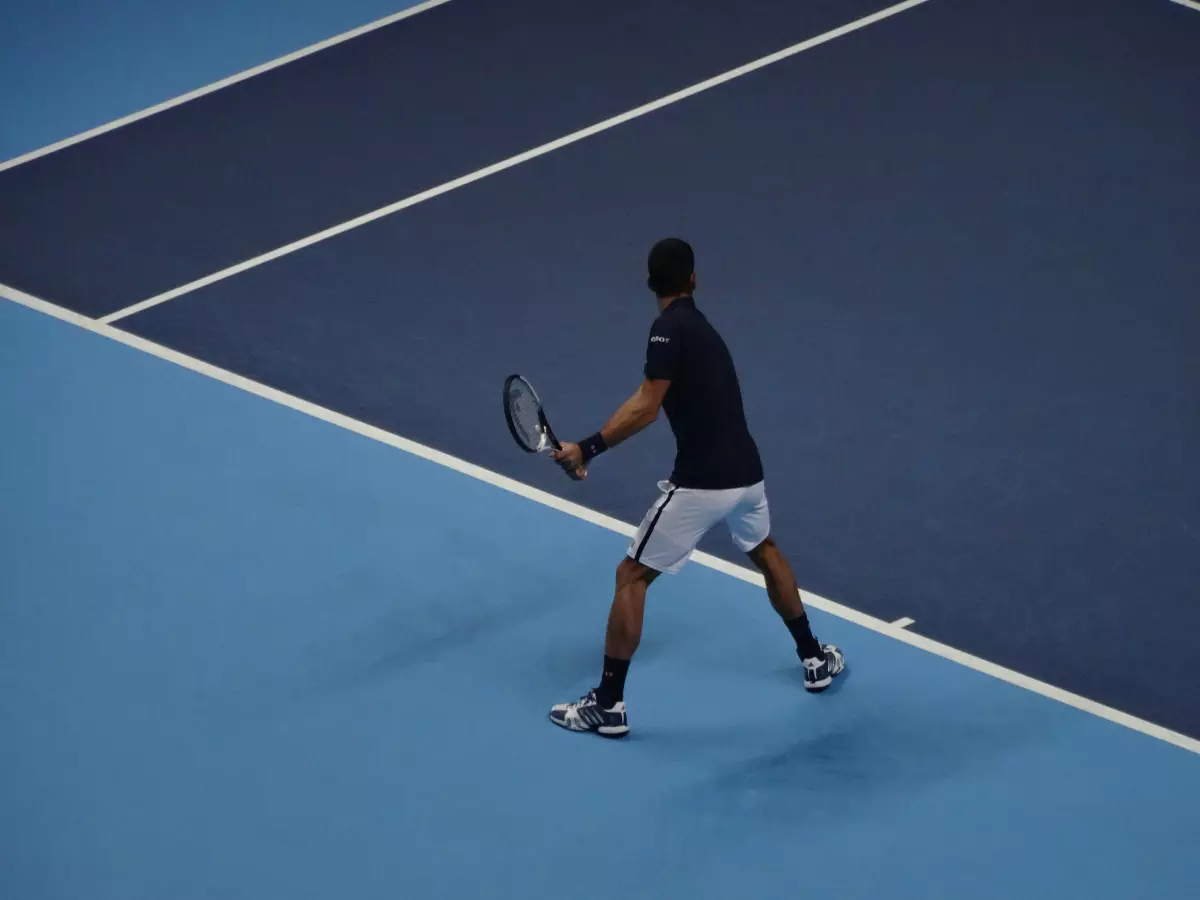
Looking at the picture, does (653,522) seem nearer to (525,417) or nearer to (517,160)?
(525,417)

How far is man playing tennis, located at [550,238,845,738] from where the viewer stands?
8258 mm

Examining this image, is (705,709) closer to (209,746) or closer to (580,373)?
(209,746)

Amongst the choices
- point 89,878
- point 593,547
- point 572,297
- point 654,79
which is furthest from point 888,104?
point 89,878

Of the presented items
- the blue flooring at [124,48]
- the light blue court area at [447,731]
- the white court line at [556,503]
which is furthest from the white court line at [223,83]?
the light blue court area at [447,731]

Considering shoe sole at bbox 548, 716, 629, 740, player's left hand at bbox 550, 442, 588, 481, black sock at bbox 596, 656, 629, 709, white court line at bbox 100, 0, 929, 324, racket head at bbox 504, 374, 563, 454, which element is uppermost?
white court line at bbox 100, 0, 929, 324

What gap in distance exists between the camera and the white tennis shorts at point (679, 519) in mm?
8461

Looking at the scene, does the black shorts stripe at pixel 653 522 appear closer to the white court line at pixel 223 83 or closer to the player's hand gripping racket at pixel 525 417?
the player's hand gripping racket at pixel 525 417

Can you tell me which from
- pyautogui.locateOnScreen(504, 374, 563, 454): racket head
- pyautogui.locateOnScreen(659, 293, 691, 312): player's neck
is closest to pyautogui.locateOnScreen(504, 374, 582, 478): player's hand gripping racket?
pyautogui.locateOnScreen(504, 374, 563, 454): racket head

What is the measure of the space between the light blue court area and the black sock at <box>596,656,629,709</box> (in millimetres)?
191

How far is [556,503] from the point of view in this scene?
10461 mm

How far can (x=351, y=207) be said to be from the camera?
43.9ft

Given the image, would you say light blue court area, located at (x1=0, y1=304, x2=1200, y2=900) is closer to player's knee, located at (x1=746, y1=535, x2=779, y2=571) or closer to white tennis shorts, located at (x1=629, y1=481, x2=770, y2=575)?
player's knee, located at (x1=746, y1=535, x2=779, y2=571)

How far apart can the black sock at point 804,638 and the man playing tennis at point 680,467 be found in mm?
65

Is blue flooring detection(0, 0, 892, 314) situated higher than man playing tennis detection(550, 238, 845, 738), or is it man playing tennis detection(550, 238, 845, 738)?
blue flooring detection(0, 0, 892, 314)
